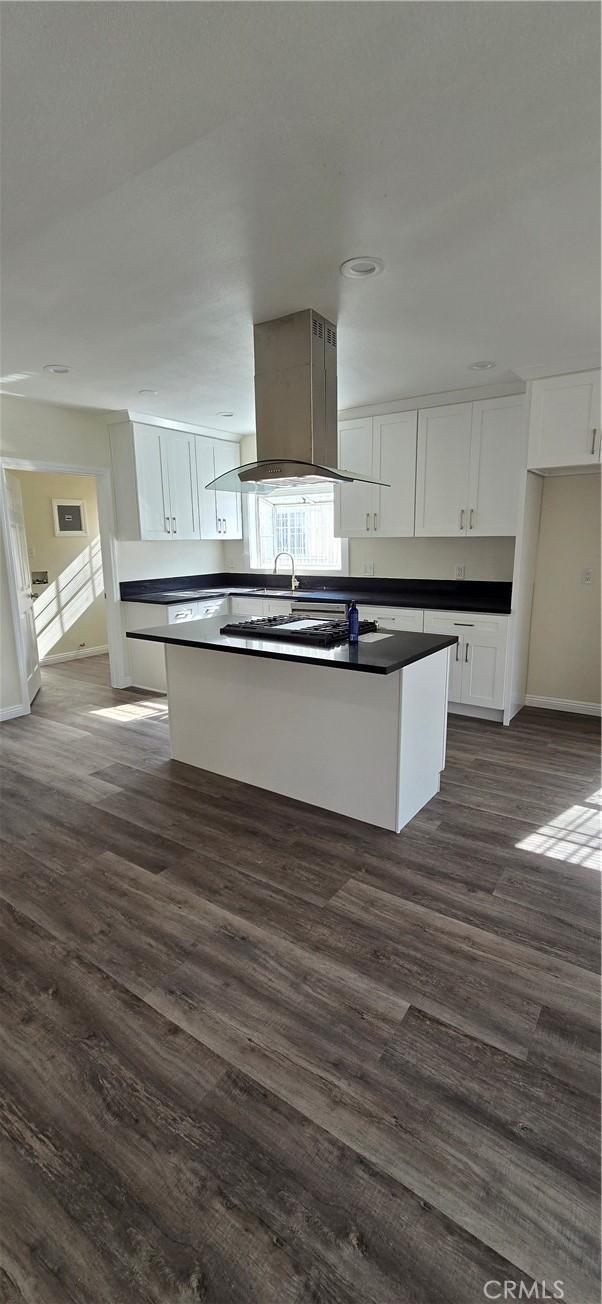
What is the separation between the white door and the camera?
4699 mm

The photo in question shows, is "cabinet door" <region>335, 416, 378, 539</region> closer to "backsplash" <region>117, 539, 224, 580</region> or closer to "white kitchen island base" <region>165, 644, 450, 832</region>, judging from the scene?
"backsplash" <region>117, 539, 224, 580</region>

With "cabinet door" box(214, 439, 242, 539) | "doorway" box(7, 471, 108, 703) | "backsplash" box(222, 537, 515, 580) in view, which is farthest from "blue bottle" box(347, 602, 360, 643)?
"doorway" box(7, 471, 108, 703)

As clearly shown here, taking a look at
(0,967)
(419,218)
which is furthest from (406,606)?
(0,967)

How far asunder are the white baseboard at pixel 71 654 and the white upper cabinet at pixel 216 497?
2494mm

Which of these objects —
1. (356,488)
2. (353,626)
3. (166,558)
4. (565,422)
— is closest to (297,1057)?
(353,626)

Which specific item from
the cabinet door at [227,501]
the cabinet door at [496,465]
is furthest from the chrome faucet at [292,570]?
the cabinet door at [496,465]

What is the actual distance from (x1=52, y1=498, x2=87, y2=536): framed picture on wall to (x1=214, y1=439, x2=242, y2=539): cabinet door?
6.61ft

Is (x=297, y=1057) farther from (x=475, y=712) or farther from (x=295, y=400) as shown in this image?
(x=475, y=712)

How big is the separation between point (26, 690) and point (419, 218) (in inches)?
175

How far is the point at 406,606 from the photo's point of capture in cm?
473

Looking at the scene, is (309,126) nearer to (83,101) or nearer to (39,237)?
(83,101)

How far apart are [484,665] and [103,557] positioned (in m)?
3.67

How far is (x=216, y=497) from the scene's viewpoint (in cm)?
608

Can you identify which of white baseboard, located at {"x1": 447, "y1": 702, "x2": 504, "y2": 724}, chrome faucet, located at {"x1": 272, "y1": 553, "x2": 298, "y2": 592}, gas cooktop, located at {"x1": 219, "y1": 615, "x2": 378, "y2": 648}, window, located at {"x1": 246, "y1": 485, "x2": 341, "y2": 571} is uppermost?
window, located at {"x1": 246, "y1": 485, "x2": 341, "y2": 571}
